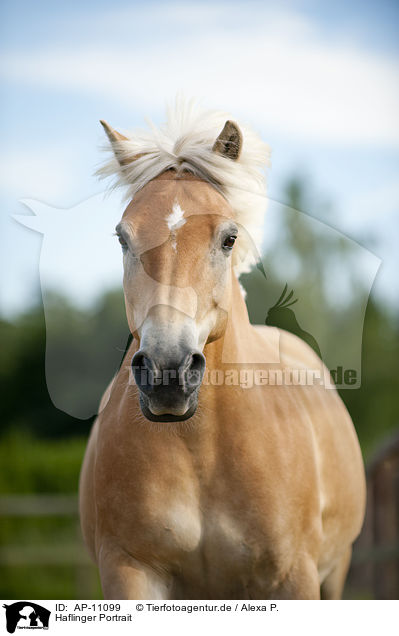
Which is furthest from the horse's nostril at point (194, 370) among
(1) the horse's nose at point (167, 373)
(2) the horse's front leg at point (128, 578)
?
(2) the horse's front leg at point (128, 578)

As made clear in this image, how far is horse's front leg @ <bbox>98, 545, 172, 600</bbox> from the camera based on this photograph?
2.35 meters

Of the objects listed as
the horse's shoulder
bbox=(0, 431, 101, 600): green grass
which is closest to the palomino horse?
the horse's shoulder

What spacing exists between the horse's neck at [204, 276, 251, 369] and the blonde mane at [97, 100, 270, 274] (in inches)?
6.0

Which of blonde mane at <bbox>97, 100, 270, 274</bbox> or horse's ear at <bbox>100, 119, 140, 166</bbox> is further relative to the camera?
horse's ear at <bbox>100, 119, 140, 166</bbox>

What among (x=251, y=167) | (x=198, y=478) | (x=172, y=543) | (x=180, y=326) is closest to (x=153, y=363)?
(x=180, y=326)

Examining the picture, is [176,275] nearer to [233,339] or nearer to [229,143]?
[233,339]

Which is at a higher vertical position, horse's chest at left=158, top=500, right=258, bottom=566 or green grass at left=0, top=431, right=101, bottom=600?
horse's chest at left=158, top=500, right=258, bottom=566

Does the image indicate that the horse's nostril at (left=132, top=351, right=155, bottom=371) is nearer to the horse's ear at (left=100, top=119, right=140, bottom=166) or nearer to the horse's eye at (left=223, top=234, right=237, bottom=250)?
the horse's eye at (left=223, top=234, right=237, bottom=250)

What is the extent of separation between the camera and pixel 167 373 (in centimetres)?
192

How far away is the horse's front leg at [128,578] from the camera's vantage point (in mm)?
2350

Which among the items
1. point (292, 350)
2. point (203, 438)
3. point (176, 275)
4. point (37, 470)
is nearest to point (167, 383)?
point (176, 275)
